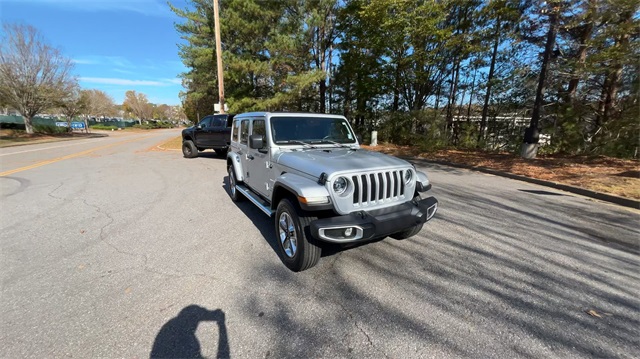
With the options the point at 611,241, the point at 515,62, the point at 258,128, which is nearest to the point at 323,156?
the point at 258,128

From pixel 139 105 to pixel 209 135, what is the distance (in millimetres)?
88278

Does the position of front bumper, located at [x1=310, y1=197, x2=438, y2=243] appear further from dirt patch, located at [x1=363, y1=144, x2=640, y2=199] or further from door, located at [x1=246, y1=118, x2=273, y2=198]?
dirt patch, located at [x1=363, y1=144, x2=640, y2=199]

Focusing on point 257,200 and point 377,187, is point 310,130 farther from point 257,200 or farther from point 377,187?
point 377,187

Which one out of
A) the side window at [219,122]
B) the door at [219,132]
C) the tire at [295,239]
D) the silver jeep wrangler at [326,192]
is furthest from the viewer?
the side window at [219,122]

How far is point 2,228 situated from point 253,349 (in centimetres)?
512

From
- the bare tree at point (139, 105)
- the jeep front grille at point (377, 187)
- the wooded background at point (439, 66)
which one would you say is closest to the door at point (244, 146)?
the jeep front grille at point (377, 187)

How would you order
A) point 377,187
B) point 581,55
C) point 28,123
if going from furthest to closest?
point 28,123
point 581,55
point 377,187

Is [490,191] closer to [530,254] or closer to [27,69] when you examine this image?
[530,254]

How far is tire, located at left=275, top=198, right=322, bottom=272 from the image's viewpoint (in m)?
2.76

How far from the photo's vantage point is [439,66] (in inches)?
654

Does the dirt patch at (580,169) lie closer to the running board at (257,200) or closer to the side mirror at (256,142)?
the running board at (257,200)

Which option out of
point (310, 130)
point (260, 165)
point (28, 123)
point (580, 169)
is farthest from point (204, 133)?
point (28, 123)

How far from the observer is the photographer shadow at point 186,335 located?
1.96 m

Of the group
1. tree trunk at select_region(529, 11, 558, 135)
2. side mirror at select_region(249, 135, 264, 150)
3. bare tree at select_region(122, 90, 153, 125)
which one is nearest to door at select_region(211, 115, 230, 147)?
side mirror at select_region(249, 135, 264, 150)
